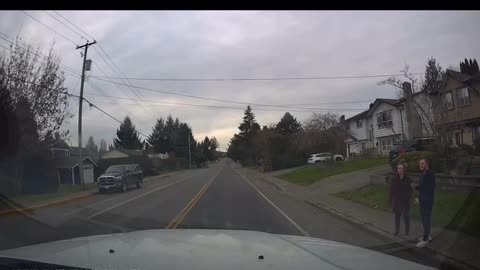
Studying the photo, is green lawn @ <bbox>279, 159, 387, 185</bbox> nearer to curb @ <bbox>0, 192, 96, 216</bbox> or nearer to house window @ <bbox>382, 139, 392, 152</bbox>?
house window @ <bbox>382, 139, 392, 152</bbox>

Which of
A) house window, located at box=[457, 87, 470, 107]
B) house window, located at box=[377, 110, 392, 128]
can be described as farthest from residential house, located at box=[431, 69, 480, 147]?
house window, located at box=[377, 110, 392, 128]

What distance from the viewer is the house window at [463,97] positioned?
31.5 m

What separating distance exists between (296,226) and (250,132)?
88476mm

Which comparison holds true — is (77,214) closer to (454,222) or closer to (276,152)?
(454,222)

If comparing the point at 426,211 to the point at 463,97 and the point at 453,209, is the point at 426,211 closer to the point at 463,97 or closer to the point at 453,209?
the point at 453,209

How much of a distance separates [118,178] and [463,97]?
2404cm

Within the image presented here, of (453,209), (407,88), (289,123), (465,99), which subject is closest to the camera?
(453,209)

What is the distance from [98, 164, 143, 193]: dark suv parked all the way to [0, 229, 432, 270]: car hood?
2421 centimetres

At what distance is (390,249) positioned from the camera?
9.08 metres

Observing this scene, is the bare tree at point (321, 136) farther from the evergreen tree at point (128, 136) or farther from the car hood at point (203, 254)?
the car hood at point (203, 254)

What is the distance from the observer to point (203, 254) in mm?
4523

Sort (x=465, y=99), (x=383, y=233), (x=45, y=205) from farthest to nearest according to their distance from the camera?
(x=465, y=99) → (x=45, y=205) → (x=383, y=233)

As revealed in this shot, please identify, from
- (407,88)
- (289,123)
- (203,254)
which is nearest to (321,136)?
(407,88)

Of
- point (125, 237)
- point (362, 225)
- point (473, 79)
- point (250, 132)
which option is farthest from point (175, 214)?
point (250, 132)
